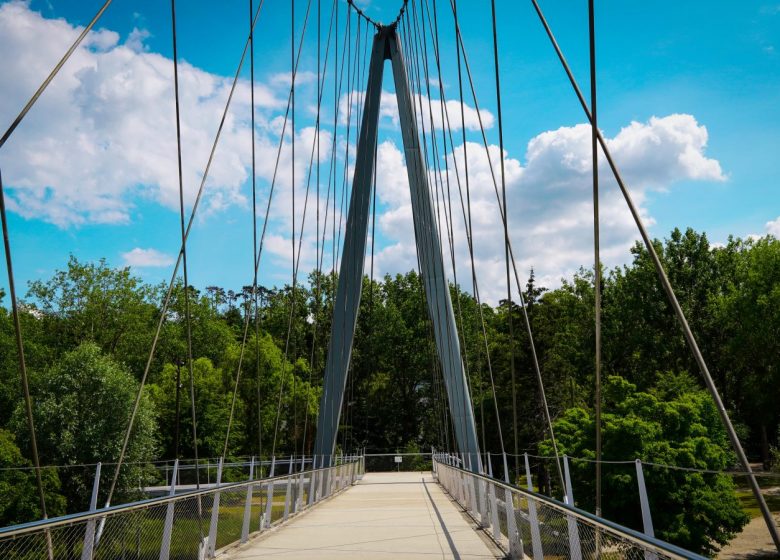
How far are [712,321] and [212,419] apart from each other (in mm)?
26104

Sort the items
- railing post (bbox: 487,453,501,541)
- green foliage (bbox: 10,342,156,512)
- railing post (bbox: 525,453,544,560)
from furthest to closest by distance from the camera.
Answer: green foliage (bbox: 10,342,156,512) < railing post (bbox: 487,453,501,541) < railing post (bbox: 525,453,544,560)

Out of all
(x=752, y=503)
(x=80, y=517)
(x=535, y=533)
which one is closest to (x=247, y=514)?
(x=535, y=533)

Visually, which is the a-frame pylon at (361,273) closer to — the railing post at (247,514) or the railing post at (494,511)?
the railing post at (494,511)

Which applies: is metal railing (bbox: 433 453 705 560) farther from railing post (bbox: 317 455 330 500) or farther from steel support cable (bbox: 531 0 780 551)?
railing post (bbox: 317 455 330 500)

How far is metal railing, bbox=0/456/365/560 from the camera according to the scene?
3578 millimetres

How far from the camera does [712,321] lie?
36.9 metres

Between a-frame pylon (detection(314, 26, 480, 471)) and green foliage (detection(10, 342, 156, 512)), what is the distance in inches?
334

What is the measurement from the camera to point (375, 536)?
8000 millimetres

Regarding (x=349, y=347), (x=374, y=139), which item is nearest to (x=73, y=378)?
(x=349, y=347)

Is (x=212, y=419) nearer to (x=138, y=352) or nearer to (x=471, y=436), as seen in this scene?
(x=138, y=352)

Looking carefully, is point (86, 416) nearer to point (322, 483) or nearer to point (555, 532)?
point (322, 483)

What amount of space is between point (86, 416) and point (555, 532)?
23474 mm

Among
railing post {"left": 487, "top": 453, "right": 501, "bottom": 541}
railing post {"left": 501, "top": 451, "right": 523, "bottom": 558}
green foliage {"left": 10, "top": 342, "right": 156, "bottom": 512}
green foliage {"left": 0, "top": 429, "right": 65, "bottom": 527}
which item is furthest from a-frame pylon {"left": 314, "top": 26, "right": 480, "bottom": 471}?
railing post {"left": 501, "top": 451, "right": 523, "bottom": 558}

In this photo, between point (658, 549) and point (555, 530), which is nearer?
point (658, 549)
